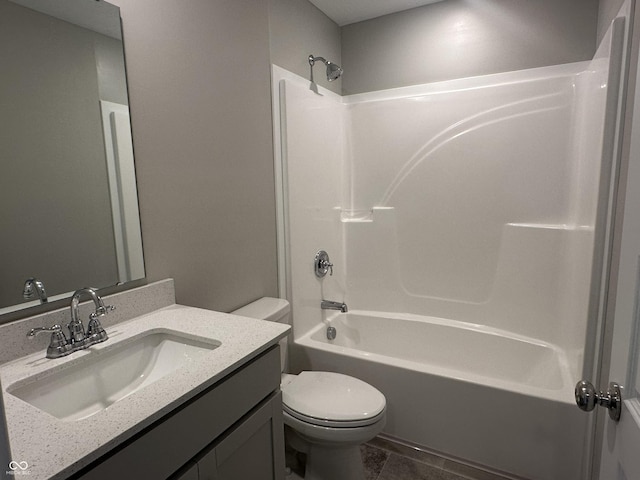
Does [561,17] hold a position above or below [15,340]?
above

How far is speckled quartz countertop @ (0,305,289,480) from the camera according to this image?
0.64 meters

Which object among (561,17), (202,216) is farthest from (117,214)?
(561,17)

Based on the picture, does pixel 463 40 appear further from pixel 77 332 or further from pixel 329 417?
pixel 77 332

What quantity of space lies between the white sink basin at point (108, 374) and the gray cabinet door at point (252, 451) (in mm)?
256

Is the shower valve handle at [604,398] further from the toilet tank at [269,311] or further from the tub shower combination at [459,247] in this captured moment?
the toilet tank at [269,311]

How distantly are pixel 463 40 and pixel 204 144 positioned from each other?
70.7 inches

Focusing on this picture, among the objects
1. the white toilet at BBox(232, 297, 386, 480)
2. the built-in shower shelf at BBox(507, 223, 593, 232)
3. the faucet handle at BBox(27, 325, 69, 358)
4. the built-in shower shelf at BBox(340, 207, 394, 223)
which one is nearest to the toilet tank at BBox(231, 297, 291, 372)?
the white toilet at BBox(232, 297, 386, 480)

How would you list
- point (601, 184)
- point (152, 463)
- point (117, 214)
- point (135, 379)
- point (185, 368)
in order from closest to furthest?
1. point (152, 463)
2. point (185, 368)
3. point (135, 379)
4. point (117, 214)
5. point (601, 184)

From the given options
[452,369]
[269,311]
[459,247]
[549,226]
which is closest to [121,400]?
[269,311]

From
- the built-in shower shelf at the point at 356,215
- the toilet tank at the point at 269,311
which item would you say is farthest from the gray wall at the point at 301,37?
the toilet tank at the point at 269,311

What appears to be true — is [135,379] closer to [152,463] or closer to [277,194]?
[152,463]

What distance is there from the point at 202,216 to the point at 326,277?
3.75ft

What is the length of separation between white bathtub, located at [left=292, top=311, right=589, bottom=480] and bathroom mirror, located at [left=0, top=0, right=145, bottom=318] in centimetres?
125

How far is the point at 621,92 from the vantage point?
4.23 ft
